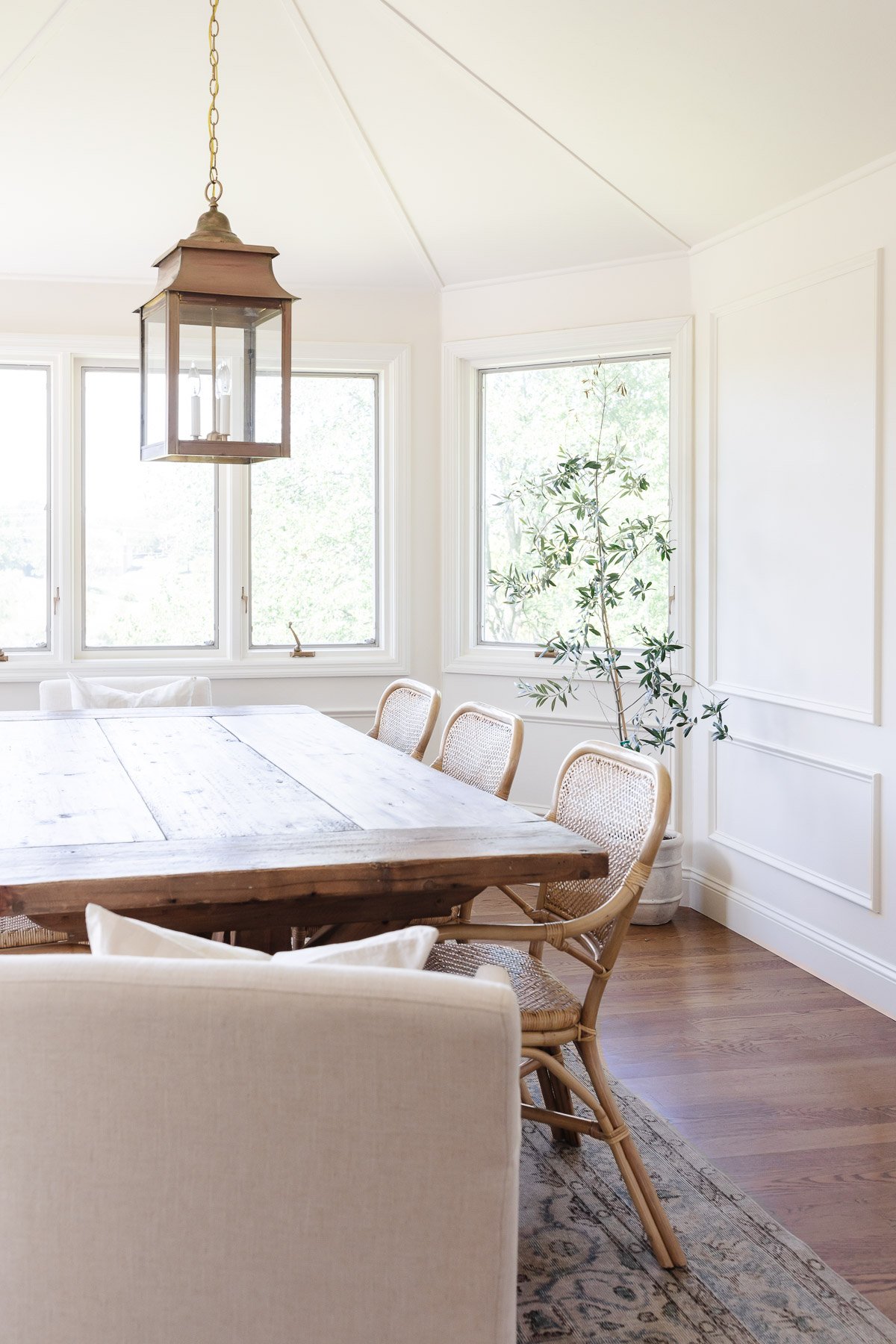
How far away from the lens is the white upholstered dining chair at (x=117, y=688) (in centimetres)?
446

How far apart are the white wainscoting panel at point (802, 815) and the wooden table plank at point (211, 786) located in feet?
6.17

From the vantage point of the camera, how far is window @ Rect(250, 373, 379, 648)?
5516mm

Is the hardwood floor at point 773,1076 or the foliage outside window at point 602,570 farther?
the foliage outside window at point 602,570

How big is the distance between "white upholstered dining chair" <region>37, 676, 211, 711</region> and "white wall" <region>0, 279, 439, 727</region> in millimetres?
742

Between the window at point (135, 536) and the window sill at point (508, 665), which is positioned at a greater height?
the window at point (135, 536)

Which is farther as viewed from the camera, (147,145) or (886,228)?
(147,145)

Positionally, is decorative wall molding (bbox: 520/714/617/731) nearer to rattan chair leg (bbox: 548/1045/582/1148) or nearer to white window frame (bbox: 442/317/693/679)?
white window frame (bbox: 442/317/693/679)

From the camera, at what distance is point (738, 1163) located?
2660 mm

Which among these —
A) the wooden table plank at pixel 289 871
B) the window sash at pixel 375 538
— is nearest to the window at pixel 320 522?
the window sash at pixel 375 538

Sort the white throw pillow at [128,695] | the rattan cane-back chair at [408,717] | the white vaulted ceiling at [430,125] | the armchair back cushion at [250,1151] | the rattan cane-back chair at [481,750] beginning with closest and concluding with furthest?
the armchair back cushion at [250,1151], the rattan cane-back chair at [481,750], the white vaulted ceiling at [430,125], the rattan cane-back chair at [408,717], the white throw pillow at [128,695]

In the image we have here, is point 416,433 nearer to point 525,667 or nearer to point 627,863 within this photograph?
point 525,667

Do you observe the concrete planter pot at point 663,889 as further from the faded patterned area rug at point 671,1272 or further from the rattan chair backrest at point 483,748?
the faded patterned area rug at point 671,1272

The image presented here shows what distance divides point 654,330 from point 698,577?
1005 mm

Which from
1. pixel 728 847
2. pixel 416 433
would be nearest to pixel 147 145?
pixel 416 433
